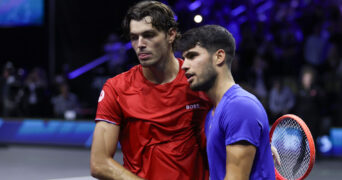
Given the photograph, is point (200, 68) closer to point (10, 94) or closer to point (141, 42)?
point (141, 42)

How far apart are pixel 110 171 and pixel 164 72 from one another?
658 millimetres

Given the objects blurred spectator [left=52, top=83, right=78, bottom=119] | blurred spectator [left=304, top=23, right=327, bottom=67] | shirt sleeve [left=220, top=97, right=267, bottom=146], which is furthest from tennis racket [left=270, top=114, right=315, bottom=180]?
blurred spectator [left=52, top=83, right=78, bottom=119]

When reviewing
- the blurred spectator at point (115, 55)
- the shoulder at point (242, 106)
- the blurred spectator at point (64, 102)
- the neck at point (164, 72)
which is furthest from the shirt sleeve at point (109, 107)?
the blurred spectator at point (64, 102)

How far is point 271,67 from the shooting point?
1070cm

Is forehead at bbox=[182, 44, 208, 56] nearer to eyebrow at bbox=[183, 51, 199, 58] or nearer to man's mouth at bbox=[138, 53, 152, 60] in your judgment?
eyebrow at bbox=[183, 51, 199, 58]

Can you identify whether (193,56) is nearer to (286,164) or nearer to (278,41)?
(286,164)

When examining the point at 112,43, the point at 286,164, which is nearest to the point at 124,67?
the point at 112,43

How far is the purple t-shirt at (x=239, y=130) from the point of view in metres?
2.24

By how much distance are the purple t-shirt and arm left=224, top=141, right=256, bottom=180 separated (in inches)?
1.1

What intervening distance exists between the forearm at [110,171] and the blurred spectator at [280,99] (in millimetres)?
7259

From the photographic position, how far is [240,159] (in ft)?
7.39

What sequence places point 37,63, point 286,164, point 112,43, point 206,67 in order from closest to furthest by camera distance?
point 206,67 < point 286,164 < point 112,43 < point 37,63

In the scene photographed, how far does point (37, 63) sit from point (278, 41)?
8.11 m

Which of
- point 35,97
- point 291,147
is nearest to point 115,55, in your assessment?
point 35,97
